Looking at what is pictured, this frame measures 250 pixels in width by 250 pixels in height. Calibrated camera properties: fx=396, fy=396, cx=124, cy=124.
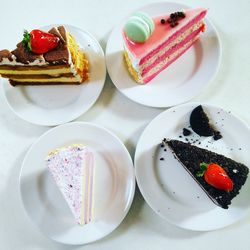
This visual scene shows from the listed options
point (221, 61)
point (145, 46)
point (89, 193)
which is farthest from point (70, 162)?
point (221, 61)

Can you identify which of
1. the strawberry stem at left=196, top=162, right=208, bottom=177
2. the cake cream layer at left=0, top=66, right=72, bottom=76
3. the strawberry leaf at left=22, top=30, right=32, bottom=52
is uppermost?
the strawberry leaf at left=22, top=30, right=32, bottom=52

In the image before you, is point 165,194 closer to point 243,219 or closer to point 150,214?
point 150,214

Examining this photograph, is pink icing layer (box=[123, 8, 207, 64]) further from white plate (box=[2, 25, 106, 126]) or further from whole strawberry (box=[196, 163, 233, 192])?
whole strawberry (box=[196, 163, 233, 192])

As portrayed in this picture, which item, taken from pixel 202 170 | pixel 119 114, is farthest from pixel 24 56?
pixel 202 170

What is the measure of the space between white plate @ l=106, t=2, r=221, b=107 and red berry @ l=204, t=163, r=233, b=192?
438 mm

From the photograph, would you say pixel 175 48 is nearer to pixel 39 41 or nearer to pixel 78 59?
pixel 78 59

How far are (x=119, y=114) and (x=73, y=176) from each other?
47cm

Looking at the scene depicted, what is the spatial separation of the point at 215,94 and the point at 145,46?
511mm

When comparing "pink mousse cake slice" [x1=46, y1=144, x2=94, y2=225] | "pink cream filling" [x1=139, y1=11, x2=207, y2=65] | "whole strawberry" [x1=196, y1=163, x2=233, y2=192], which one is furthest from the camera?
"pink cream filling" [x1=139, y1=11, x2=207, y2=65]

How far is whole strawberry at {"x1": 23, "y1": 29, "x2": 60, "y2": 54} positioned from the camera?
2088 mm

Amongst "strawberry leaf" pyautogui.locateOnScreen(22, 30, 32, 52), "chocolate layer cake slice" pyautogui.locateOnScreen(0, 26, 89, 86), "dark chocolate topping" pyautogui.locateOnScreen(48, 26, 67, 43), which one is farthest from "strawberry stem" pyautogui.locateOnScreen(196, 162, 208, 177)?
"strawberry leaf" pyautogui.locateOnScreen(22, 30, 32, 52)

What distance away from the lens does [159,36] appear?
2.14 metres

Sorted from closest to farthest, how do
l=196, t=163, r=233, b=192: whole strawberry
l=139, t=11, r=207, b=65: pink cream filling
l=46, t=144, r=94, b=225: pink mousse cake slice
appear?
1. l=196, t=163, r=233, b=192: whole strawberry
2. l=46, t=144, r=94, b=225: pink mousse cake slice
3. l=139, t=11, r=207, b=65: pink cream filling

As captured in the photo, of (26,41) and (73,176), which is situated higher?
(26,41)
